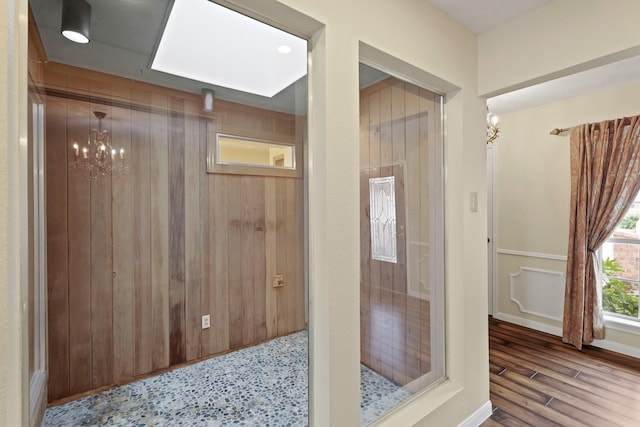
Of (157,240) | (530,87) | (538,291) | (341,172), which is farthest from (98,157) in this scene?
(538,291)

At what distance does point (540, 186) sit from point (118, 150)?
157 inches

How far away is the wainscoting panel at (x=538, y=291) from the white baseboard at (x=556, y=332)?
0.11 m

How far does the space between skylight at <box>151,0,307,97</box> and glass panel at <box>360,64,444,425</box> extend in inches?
17.7

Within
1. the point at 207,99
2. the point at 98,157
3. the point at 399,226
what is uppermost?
the point at 207,99

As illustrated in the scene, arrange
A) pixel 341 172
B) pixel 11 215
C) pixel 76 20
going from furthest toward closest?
pixel 76 20 < pixel 341 172 < pixel 11 215

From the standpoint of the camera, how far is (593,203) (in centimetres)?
290

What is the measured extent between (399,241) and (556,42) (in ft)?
4.35

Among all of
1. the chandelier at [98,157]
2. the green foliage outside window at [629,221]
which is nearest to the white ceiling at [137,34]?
the chandelier at [98,157]

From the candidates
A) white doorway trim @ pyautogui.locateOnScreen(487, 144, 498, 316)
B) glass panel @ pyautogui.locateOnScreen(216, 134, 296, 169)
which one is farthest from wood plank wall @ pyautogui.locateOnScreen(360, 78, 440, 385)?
white doorway trim @ pyautogui.locateOnScreen(487, 144, 498, 316)

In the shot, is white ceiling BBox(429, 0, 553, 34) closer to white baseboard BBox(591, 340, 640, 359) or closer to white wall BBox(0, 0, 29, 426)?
white wall BBox(0, 0, 29, 426)

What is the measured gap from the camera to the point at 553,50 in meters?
1.61

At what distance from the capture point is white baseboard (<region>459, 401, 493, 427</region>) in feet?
6.09

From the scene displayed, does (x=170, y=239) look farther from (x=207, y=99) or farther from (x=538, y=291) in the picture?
(x=538, y=291)

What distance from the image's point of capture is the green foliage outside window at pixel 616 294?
2.89m
